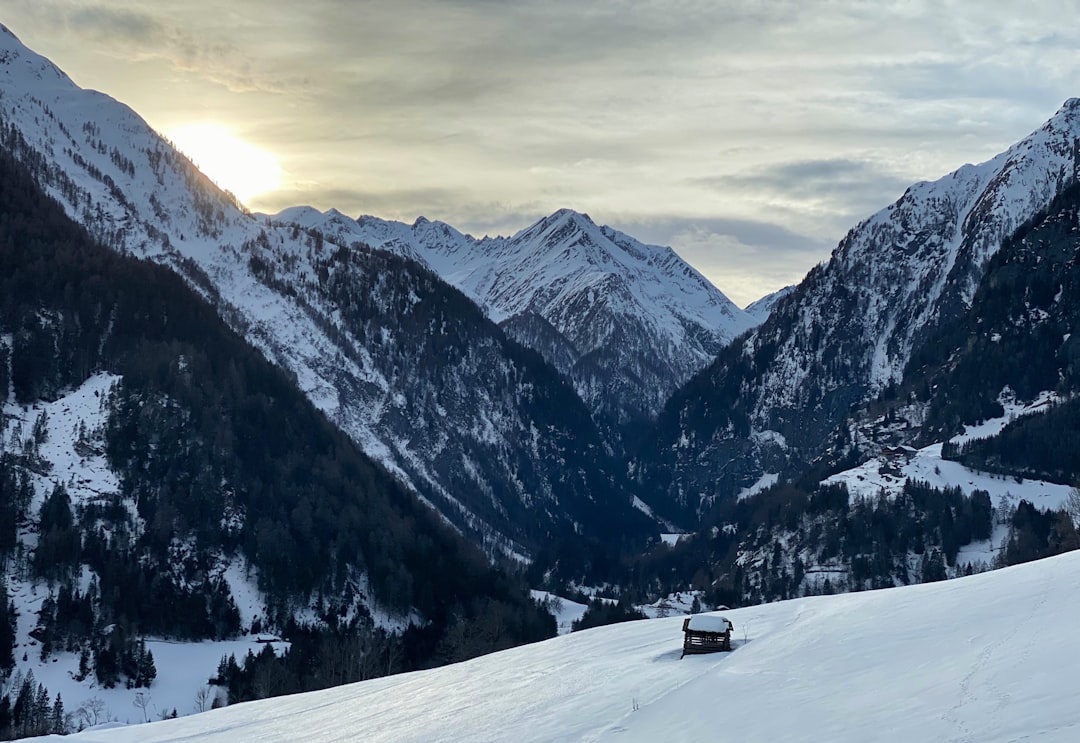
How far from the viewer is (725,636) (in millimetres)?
37000

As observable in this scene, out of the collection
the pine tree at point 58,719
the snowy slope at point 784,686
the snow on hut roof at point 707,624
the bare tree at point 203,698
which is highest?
the snow on hut roof at point 707,624

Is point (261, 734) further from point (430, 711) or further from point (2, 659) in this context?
point (2, 659)

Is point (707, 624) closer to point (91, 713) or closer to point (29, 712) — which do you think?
point (29, 712)

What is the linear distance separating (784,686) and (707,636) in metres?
7.92

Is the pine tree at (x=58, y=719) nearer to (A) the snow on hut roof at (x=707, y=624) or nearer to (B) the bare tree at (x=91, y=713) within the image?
(B) the bare tree at (x=91, y=713)

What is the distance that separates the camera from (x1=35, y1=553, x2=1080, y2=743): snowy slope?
23359 millimetres

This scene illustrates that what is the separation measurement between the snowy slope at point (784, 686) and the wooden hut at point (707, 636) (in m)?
0.58

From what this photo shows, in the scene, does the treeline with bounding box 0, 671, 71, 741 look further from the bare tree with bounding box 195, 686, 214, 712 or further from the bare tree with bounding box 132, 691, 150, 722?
the bare tree with bounding box 195, 686, 214, 712

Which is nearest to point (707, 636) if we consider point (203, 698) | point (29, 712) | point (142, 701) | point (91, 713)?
point (29, 712)

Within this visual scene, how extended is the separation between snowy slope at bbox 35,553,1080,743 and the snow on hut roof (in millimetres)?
961

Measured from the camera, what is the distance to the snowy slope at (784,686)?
920 inches

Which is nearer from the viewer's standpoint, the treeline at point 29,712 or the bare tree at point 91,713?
the treeline at point 29,712

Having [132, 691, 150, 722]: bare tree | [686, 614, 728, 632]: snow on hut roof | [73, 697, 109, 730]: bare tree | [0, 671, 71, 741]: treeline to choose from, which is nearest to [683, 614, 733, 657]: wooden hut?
[686, 614, 728, 632]: snow on hut roof

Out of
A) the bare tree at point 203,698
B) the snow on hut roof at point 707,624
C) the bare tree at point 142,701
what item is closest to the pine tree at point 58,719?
the bare tree at point 142,701
